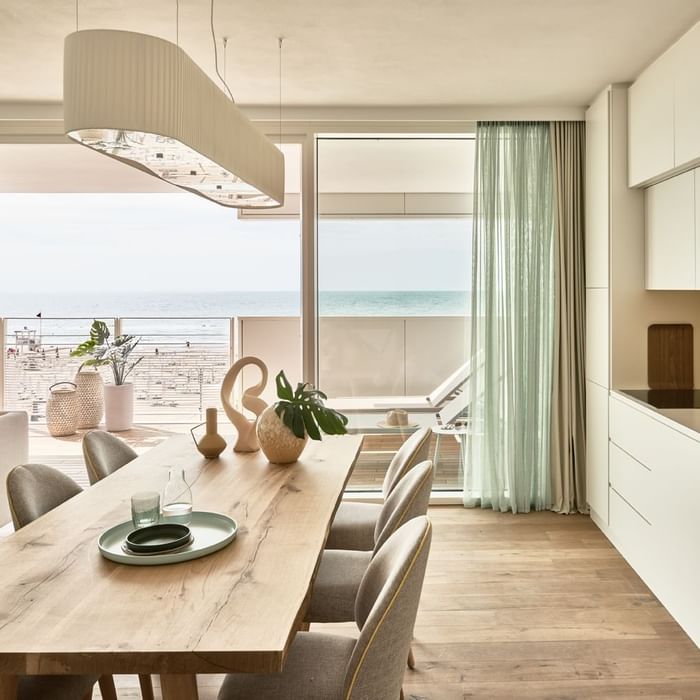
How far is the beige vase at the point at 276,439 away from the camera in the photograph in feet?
8.75

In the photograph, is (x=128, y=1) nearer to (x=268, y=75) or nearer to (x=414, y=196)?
(x=268, y=75)

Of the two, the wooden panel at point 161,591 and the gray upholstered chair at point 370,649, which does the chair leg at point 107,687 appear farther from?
the gray upholstered chair at point 370,649

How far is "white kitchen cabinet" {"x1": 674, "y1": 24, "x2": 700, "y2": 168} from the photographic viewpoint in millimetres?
2918

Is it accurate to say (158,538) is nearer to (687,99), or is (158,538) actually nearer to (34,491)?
(34,491)

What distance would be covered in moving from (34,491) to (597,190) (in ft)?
11.1

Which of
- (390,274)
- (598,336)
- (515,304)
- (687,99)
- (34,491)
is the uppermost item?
(687,99)

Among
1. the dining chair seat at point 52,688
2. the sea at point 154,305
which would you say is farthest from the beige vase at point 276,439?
the sea at point 154,305

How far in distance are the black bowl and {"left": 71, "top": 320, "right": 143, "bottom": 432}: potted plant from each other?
217 inches

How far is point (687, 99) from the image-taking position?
118 inches

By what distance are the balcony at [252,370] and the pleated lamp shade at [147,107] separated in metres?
1.51

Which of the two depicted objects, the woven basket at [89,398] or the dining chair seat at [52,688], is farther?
the woven basket at [89,398]

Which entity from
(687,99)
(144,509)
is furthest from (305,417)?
(687,99)

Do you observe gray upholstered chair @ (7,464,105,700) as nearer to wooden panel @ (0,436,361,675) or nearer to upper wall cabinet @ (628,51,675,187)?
wooden panel @ (0,436,361,675)

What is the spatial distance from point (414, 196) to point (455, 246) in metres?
0.42
